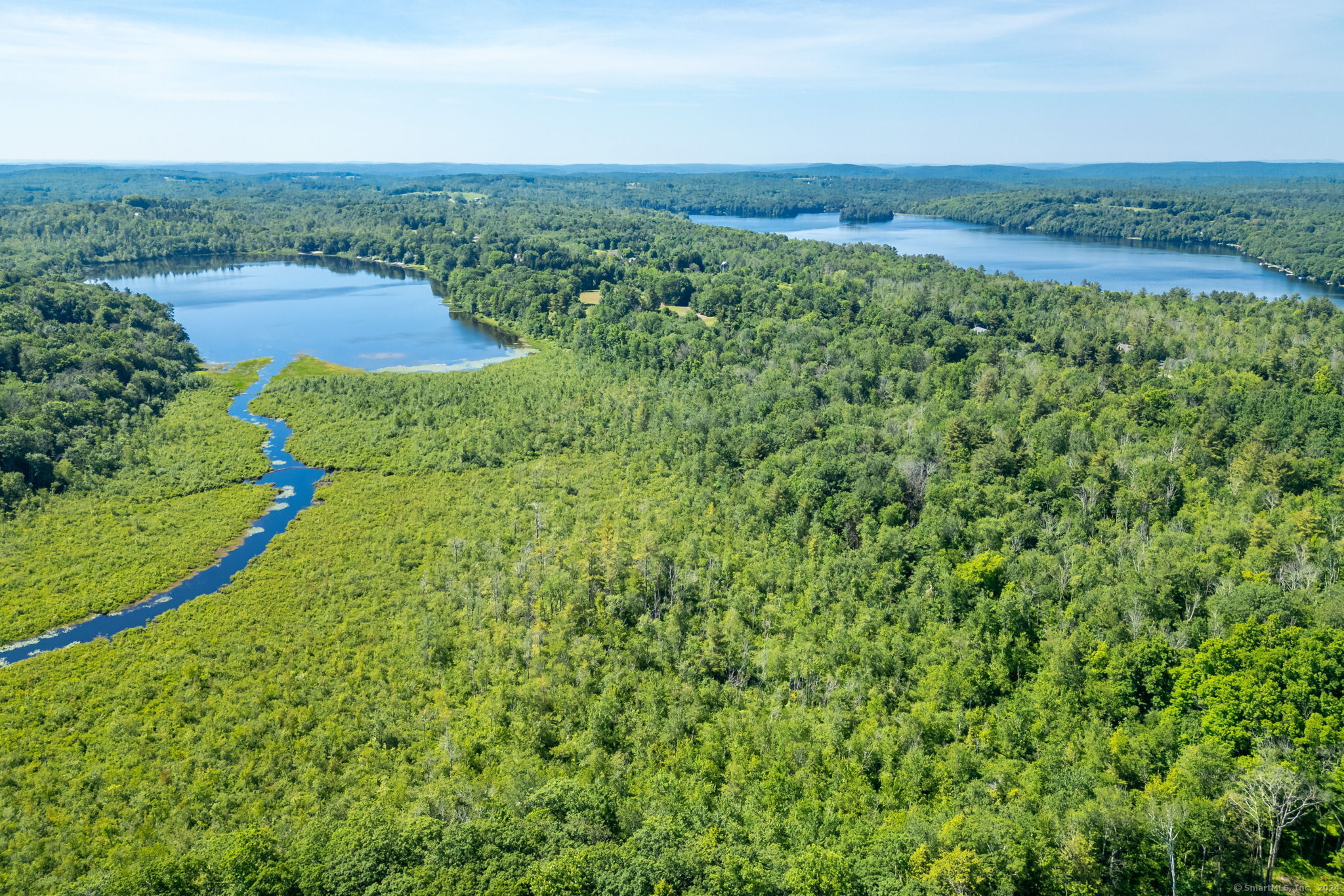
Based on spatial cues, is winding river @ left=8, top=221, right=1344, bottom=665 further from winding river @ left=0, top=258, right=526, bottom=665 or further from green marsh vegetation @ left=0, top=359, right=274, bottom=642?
green marsh vegetation @ left=0, top=359, right=274, bottom=642

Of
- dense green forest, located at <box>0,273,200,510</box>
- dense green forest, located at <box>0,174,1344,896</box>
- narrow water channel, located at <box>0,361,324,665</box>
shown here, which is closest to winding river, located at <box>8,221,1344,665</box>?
narrow water channel, located at <box>0,361,324,665</box>

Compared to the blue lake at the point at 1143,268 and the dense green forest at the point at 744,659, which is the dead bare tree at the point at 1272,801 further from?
the blue lake at the point at 1143,268

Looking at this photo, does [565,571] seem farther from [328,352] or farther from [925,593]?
[328,352]

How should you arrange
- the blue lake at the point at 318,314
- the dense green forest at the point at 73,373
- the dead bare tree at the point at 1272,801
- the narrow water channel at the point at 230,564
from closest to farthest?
the dead bare tree at the point at 1272,801
the narrow water channel at the point at 230,564
the dense green forest at the point at 73,373
the blue lake at the point at 318,314

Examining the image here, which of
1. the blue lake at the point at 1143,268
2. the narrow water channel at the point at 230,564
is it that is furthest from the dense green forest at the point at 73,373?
the blue lake at the point at 1143,268

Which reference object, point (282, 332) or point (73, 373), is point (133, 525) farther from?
point (282, 332)
